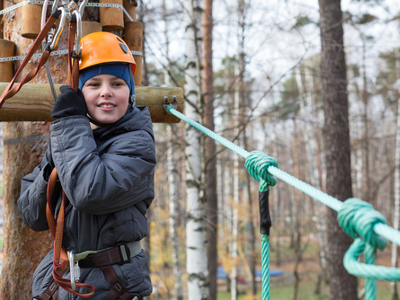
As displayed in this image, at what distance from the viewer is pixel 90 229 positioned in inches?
61.2

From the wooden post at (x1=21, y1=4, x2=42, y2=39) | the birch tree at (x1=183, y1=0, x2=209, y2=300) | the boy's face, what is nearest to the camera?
the boy's face

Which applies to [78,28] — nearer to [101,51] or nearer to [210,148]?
[101,51]

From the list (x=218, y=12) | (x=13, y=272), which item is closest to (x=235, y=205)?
(x=218, y=12)

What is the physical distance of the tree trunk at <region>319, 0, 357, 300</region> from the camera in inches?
275

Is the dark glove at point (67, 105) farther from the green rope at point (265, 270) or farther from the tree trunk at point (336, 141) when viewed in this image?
the tree trunk at point (336, 141)

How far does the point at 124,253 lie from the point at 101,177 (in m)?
0.38

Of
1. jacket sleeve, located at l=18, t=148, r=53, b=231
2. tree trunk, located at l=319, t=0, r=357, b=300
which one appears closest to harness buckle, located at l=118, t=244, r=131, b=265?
jacket sleeve, located at l=18, t=148, r=53, b=231

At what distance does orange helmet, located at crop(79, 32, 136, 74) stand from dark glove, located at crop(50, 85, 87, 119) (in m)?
0.17

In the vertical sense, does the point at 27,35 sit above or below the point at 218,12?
below

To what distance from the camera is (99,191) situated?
1.42m

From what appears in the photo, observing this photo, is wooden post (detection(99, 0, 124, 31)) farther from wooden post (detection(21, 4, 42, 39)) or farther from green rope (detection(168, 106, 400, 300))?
green rope (detection(168, 106, 400, 300))

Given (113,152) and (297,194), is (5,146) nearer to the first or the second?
(113,152)

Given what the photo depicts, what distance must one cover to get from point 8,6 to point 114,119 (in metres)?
1.35

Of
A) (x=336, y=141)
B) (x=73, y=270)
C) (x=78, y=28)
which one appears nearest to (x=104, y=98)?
(x=78, y=28)
